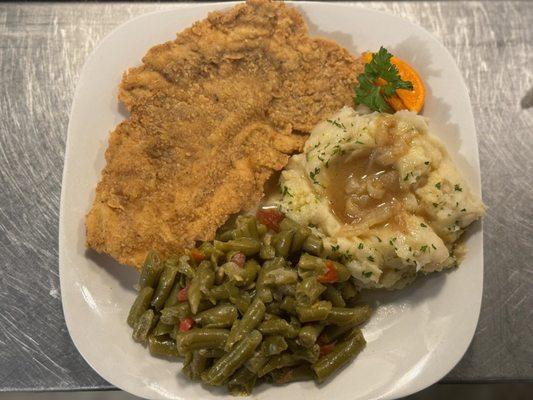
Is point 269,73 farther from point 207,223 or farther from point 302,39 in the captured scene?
point 207,223

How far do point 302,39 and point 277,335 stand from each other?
1984 mm

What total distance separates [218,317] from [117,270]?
2.78ft

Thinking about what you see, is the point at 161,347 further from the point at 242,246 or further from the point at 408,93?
the point at 408,93

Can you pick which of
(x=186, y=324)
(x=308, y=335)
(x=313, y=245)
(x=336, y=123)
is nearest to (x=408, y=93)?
(x=336, y=123)

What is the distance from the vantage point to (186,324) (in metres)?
3.14

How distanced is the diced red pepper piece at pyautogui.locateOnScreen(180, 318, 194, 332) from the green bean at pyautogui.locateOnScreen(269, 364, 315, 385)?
581 millimetres

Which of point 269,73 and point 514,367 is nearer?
point 269,73

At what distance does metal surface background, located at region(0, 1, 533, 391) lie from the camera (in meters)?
3.86

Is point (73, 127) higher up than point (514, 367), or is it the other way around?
point (73, 127)

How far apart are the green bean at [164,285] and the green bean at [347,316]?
0.99 m

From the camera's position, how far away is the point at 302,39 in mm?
3621

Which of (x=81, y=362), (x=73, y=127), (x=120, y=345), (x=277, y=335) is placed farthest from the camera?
(x=81, y=362)

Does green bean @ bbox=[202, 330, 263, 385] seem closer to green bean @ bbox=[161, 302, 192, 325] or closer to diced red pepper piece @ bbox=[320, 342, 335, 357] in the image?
green bean @ bbox=[161, 302, 192, 325]

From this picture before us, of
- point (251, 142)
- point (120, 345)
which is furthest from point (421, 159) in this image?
point (120, 345)
